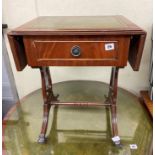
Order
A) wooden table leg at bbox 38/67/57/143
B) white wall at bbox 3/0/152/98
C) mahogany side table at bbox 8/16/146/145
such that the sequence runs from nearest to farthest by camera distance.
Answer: mahogany side table at bbox 8/16/146/145, wooden table leg at bbox 38/67/57/143, white wall at bbox 3/0/152/98

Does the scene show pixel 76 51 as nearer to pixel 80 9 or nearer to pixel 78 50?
pixel 78 50

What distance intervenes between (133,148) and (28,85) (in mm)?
971

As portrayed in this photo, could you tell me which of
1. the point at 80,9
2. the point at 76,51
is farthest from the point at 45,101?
the point at 80,9

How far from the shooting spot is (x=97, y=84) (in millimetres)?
1416

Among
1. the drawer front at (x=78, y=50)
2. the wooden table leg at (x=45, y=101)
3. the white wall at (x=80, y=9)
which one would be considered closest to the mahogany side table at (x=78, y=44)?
the drawer front at (x=78, y=50)

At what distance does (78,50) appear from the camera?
0.76m

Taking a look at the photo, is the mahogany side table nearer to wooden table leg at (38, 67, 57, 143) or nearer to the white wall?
wooden table leg at (38, 67, 57, 143)

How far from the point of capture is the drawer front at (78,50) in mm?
753

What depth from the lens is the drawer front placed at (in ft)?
2.47

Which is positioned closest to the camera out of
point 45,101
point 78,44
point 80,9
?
point 78,44

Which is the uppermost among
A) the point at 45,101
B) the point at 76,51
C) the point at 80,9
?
the point at 80,9

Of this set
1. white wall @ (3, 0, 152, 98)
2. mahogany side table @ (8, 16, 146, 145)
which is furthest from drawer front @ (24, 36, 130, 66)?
white wall @ (3, 0, 152, 98)

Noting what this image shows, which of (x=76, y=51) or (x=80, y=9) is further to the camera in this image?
(x=80, y=9)

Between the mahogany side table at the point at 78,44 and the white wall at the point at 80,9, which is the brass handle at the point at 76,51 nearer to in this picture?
the mahogany side table at the point at 78,44
